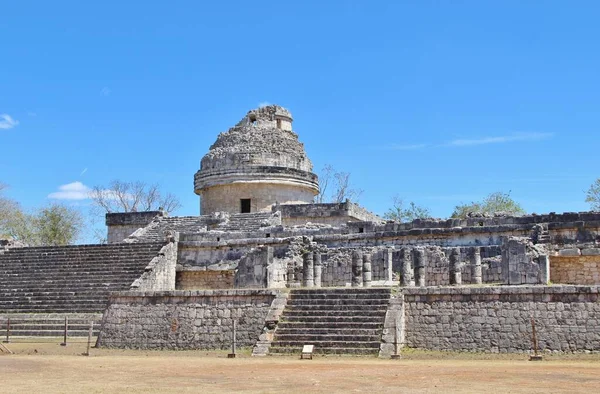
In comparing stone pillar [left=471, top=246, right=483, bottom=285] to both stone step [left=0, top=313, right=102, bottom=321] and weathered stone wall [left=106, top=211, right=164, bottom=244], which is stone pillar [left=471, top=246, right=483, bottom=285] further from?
weathered stone wall [left=106, top=211, right=164, bottom=244]

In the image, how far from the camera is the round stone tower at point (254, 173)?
30.4 metres

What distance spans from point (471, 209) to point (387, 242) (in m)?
20.2

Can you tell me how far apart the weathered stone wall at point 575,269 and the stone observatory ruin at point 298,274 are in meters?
0.03

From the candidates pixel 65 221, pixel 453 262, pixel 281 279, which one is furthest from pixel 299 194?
pixel 65 221

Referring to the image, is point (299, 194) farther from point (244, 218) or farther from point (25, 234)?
point (25, 234)

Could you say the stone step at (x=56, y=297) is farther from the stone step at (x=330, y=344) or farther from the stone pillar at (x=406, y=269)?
the stone pillar at (x=406, y=269)

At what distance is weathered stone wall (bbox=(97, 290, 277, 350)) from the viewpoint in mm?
16938

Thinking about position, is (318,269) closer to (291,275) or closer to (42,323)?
(291,275)

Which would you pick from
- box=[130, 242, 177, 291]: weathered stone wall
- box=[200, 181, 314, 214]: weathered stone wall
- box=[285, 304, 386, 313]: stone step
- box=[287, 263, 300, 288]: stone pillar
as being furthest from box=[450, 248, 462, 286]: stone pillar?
box=[200, 181, 314, 214]: weathered stone wall

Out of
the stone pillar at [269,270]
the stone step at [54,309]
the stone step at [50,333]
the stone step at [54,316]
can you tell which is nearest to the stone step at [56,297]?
the stone step at [54,309]

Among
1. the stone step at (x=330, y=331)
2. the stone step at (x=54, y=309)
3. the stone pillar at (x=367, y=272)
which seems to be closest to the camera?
the stone step at (x=330, y=331)

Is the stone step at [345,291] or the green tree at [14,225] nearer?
the stone step at [345,291]

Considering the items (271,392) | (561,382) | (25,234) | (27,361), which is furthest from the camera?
(25,234)

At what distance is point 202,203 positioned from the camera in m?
31.6
